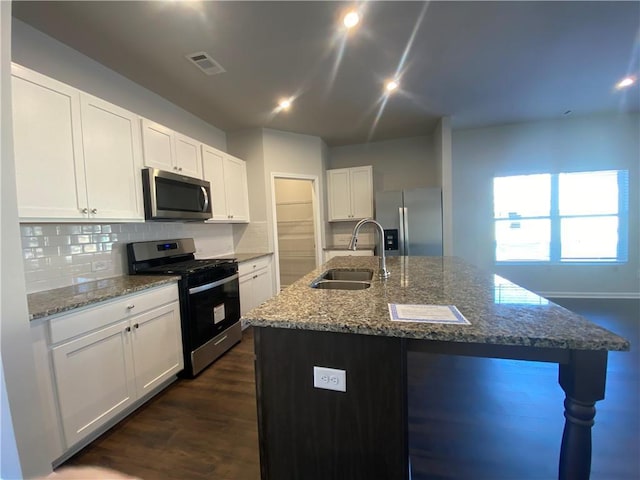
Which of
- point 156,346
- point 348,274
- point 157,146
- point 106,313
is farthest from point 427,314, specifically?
point 157,146

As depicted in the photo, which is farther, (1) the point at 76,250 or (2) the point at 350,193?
(2) the point at 350,193

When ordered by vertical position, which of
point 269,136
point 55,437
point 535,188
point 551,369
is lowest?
point 551,369

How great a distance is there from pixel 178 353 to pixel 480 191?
16.0 feet

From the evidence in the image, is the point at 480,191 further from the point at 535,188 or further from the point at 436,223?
the point at 436,223

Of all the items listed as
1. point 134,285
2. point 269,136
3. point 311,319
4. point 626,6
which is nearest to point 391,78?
point 626,6

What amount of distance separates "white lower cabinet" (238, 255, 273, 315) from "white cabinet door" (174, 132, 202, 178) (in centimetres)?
115

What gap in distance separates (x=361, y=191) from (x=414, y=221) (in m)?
1.07

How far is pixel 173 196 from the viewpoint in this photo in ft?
8.38

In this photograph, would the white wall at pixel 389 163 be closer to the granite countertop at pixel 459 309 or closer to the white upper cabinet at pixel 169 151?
the white upper cabinet at pixel 169 151

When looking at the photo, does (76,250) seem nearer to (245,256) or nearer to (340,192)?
(245,256)

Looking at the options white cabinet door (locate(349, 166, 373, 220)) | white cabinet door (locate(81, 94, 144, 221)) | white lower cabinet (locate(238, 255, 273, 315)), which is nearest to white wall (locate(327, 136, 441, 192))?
white cabinet door (locate(349, 166, 373, 220))

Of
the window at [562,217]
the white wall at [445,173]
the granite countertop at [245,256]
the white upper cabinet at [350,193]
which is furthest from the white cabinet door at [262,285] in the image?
the window at [562,217]

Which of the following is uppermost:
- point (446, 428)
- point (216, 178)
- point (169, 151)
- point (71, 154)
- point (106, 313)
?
point (169, 151)

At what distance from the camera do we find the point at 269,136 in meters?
4.03
